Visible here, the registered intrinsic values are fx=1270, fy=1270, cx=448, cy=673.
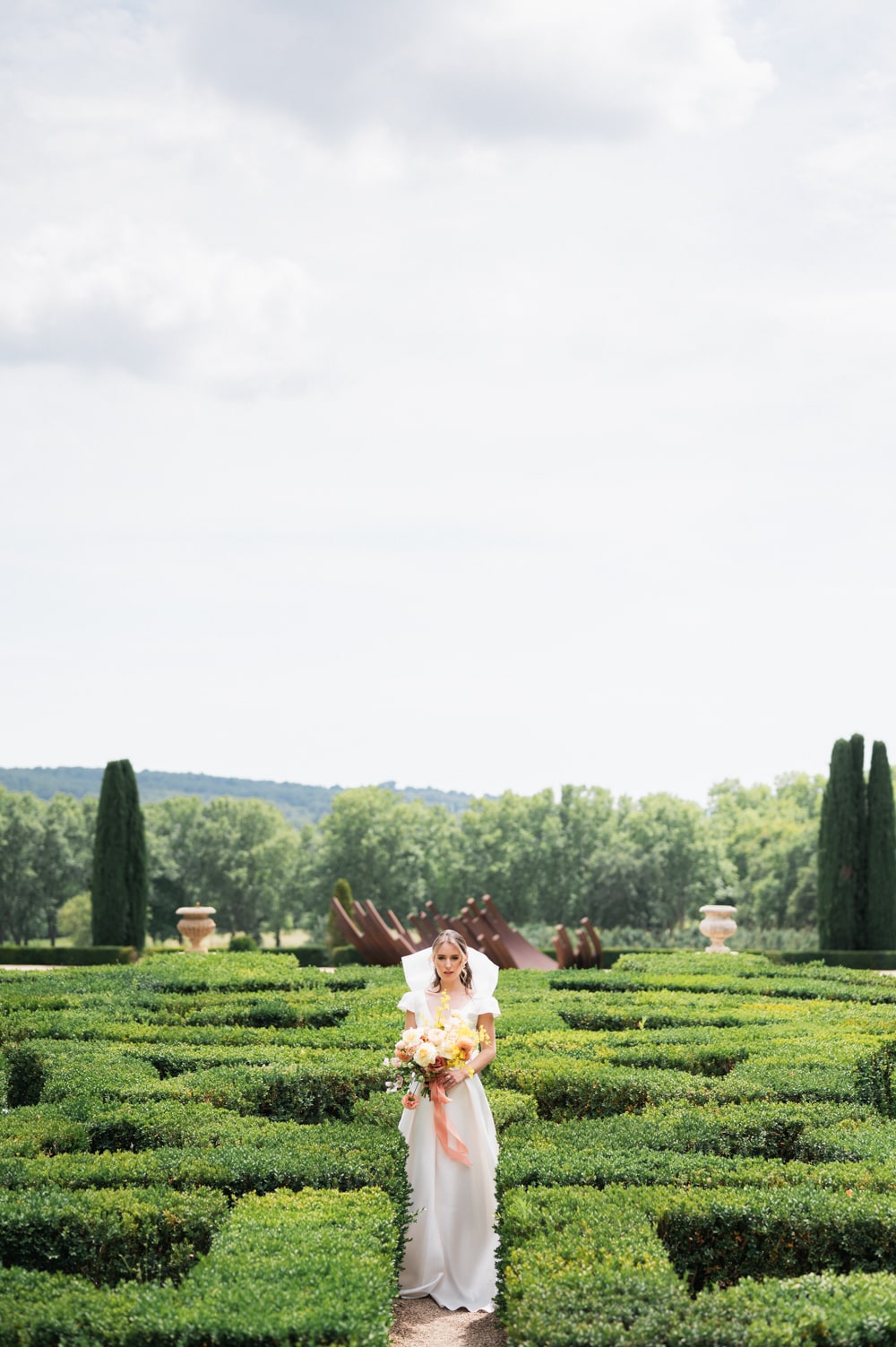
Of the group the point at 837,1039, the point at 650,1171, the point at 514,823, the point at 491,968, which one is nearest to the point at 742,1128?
the point at 650,1171

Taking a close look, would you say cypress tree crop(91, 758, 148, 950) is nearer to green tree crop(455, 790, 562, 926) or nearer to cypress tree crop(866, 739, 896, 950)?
cypress tree crop(866, 739, 896, 950)

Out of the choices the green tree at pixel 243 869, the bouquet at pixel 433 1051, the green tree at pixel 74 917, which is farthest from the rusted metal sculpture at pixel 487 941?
the green tree at pixel 74 917

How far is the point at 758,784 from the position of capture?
70.2 metres

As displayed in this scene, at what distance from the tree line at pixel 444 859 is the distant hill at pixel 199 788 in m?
79.1

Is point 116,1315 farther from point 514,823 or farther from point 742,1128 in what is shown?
point 514,823

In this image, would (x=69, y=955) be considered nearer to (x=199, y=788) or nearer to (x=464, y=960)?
(x=464, y=960)

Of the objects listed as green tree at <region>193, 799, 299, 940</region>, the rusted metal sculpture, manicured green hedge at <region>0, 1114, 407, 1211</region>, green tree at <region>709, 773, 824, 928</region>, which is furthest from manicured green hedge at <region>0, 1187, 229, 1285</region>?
green tree at <region>193, 799, 299, 940</region>

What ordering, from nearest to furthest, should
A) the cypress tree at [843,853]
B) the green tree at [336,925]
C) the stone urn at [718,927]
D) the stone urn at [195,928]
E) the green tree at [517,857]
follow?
1. the stone urn at [718,927]
2. the stone urn at [195,928]
3. the cypress tree at [843,853]
4. the green tree at [336,925]
5. the green tree at [517,857]

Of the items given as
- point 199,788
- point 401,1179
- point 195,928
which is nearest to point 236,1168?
point 401,1179

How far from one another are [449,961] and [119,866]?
18628 mm

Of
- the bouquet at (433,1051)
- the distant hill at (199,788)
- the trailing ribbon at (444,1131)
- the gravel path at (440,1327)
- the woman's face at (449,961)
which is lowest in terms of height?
the gravel path at (440,1327)

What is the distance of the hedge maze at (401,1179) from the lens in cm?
450

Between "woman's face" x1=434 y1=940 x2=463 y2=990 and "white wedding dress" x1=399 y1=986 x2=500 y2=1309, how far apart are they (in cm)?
54

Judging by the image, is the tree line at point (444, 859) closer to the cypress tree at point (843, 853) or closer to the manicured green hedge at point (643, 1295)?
the cypress tree at point (843, 853)
